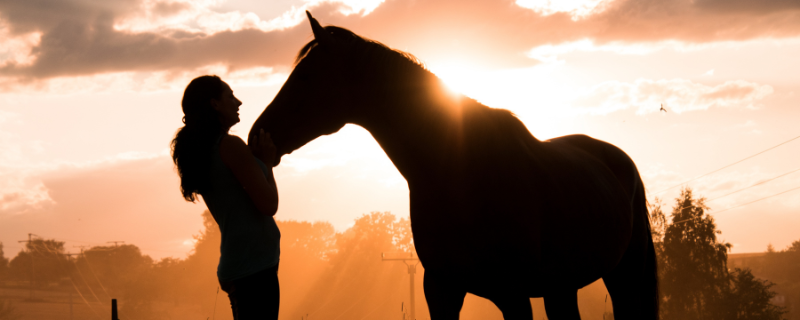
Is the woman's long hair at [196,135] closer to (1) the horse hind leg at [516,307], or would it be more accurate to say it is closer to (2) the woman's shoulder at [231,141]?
(2) the woman's shoulder at [231,141]

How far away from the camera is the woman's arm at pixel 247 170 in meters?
2.13

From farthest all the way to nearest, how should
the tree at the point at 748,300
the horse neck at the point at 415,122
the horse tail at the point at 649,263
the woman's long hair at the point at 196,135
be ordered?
the tree at the point at 748,300, the horse tail at the point at 649,263, the horse neck at the point at 415,122, the woman's long hair at the point at 196,135

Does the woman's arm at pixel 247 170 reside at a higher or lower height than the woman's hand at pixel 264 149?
lower

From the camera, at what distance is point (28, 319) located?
82.1 meters

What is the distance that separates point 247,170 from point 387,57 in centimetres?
94

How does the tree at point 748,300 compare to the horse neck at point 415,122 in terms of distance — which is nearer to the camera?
the horse neck at point 415,122

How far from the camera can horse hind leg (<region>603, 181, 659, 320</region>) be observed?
412cm

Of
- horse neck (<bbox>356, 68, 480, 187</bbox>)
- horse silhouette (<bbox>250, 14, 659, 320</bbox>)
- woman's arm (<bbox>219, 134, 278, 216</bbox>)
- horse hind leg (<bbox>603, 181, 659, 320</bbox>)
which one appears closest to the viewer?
woman's arm (<bbox>219, 134, 278, 216</bbox>)

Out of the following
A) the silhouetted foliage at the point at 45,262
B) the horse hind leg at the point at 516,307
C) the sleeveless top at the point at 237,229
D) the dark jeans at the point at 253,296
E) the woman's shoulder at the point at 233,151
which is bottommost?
the horse hind leg at the point at 516,307

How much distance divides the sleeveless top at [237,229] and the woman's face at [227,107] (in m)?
0.17

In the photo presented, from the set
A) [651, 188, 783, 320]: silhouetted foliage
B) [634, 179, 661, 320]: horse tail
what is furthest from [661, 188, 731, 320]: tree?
[634, 179, 661, 320]: horse tail

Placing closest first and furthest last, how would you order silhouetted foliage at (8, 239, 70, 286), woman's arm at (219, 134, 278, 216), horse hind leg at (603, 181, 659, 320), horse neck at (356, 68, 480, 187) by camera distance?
woman's arm at (219, 134, 278, 216)
horse neck at (356, 68, 480, 187)
horse hind leg at (603, 181, 659, 320)
silhouetted foliage at (8, 239, 70, 286)

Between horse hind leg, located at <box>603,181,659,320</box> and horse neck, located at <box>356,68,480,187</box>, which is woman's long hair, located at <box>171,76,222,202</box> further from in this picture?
horse hind leg, located at <box>603,181,659,320</box>

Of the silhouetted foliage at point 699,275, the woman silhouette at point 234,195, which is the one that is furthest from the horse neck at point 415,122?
the silhouetted foliage at point 699,275
